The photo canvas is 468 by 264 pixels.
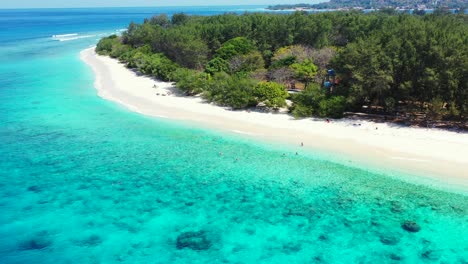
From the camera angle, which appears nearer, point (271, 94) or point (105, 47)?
point (271, 94)

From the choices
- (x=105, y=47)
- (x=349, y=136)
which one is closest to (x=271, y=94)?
(x=349, y=136)

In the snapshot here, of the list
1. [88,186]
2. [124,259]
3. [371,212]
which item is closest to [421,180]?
[371,212]

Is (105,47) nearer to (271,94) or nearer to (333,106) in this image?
(271,94)

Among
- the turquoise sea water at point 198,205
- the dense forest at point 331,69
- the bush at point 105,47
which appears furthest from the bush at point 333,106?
the bush at point 105,47

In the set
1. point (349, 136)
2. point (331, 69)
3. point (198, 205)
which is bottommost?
point (198, 205)

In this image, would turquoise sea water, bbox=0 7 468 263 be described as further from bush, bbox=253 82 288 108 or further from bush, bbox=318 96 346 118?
bush, bbox=318 96 346 118

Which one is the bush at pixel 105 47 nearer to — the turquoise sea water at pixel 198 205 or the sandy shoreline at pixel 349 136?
the sandy shoreline at pixel 349 136
